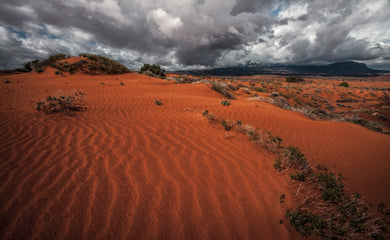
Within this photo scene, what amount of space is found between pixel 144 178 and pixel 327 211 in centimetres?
302

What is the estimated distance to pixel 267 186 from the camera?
2730mm

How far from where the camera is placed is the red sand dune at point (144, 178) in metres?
1.93

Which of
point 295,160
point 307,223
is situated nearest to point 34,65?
point 295,160

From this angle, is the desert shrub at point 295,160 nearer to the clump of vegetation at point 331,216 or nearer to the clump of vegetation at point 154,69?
the clump of vegetation at point 331,216

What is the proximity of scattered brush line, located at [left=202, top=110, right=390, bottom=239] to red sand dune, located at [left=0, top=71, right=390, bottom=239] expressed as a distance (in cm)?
19

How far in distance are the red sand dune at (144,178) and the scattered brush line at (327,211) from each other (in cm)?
19

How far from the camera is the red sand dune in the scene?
1.93m

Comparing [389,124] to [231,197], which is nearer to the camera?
[231,197]

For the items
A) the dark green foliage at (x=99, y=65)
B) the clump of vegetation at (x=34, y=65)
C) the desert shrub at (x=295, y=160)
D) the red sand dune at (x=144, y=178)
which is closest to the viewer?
the red sand dune at (x=144, y=178)

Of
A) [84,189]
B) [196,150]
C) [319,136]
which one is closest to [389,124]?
[319,136]

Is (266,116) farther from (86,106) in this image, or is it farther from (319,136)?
(86,106)

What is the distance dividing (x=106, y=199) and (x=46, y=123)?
3.64 metres

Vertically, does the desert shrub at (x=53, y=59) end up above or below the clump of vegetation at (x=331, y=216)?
above

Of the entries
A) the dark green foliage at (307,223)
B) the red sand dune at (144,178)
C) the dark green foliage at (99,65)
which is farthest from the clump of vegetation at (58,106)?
the dark green foliage at (99,65)
